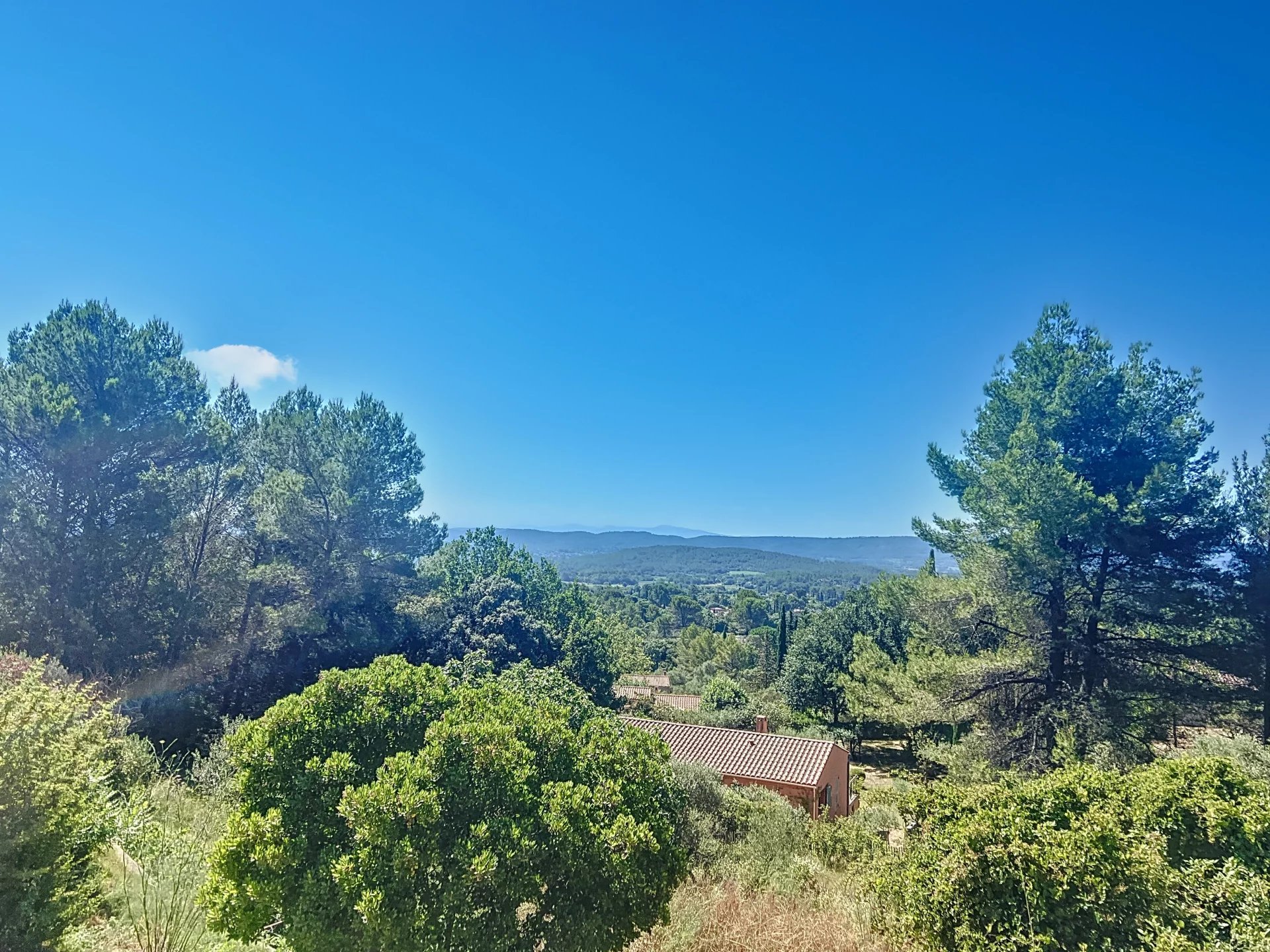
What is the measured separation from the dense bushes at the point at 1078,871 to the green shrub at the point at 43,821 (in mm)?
6190

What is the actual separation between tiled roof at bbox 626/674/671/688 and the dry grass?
35.1 meters

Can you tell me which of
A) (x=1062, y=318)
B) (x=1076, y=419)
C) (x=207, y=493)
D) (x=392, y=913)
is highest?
(x=1062, y=318)

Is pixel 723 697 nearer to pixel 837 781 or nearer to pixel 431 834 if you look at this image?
pixel 837 781

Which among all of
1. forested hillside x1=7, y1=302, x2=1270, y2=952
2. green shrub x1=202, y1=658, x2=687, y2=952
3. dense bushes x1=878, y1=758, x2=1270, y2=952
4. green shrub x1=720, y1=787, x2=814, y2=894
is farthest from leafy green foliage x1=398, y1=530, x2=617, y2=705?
dense bushes x1=878, y1=758, x2=1270, y2=952

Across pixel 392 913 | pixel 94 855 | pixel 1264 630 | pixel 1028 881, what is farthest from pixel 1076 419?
pixel 94 855

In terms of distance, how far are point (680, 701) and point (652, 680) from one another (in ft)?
43.5

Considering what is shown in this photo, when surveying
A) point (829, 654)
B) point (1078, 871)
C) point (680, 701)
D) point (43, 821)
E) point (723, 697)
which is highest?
point (1078, 871)

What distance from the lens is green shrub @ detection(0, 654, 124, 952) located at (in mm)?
4082

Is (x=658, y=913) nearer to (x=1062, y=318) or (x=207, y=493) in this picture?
(x=1062, y=318)

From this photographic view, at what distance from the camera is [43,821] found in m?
4.22

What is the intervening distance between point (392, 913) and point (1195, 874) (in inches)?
227

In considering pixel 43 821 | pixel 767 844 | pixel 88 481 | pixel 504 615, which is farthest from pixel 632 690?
pixel 43 821

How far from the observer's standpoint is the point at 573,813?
4.56 m

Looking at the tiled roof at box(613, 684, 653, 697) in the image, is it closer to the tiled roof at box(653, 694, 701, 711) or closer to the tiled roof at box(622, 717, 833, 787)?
the tiled roof at box(653, 694, 701, 711)
